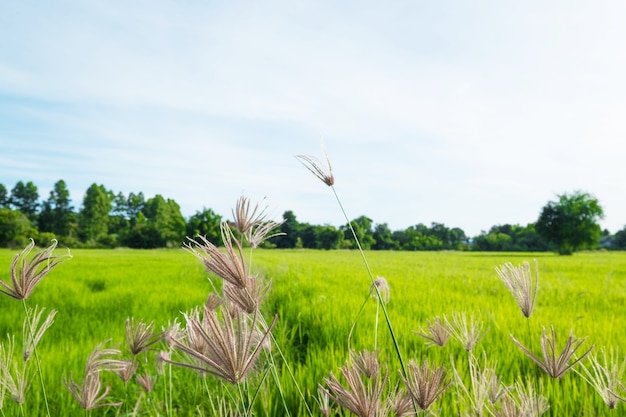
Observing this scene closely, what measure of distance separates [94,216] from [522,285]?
93.9 m

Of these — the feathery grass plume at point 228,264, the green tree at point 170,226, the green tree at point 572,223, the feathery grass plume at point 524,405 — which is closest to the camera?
the feathery grass plume at point 228,264

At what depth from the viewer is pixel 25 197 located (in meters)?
92.6

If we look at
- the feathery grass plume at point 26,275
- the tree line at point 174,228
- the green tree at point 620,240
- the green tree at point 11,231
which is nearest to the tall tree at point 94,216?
the tree line at point 174,228

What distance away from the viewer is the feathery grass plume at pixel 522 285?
0.89 m

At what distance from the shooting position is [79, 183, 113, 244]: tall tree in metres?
81.1

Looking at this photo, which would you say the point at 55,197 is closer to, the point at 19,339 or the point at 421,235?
the point at 421,235

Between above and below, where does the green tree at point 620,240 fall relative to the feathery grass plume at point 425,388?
above

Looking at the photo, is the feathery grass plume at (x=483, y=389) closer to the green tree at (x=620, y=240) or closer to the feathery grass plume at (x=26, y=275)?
the feathery grass plume at (x=26, y=275)

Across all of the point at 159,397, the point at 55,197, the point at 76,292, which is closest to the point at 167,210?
the point at 55,197

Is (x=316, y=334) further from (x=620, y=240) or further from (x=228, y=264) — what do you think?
(x=620, y=240)

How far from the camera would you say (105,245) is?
260 ft

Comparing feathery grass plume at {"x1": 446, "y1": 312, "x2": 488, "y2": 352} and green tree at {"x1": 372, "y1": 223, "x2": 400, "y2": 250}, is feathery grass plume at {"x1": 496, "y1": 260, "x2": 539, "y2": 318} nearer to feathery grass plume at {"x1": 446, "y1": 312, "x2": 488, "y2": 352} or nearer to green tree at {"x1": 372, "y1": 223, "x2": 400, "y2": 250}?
feathery grass plume at {"x1": 446, "y1": 312, "x2": 488, "y2": 352}

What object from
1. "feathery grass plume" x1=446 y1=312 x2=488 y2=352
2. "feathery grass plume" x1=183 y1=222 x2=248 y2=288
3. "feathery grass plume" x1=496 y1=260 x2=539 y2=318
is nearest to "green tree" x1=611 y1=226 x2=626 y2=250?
"feathery grass plume" x1=446 y1=312 x2=488 y2=352

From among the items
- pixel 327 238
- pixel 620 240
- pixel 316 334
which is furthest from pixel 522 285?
pixel 620 240
